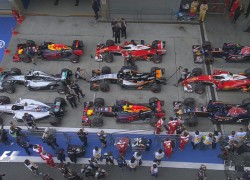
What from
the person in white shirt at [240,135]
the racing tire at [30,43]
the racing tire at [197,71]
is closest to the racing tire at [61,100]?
the racing tire at [30,43]

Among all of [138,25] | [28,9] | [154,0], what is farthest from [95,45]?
[28,9]

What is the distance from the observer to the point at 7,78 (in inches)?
740

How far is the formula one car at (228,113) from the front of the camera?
16.5 m

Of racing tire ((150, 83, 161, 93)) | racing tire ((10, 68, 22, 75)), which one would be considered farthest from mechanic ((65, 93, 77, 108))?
racing tire ((150, 83, 161, 93))

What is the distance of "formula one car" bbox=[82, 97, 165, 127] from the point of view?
16938mm

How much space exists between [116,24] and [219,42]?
7.38 m

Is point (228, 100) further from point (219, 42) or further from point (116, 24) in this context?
point (116, 24)

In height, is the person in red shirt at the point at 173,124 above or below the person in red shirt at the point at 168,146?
above

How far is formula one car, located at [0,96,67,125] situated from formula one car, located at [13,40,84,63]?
12.5 feet

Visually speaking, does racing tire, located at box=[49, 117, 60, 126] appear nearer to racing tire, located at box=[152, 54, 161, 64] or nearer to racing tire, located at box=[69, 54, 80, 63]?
racing tire, located at box=[69, 54, 80, 63]

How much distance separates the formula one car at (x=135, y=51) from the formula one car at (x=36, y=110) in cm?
460

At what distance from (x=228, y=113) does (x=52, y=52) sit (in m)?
11.6

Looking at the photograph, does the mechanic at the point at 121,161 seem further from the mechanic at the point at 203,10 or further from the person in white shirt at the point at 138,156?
the mechanic at the point at 203,10

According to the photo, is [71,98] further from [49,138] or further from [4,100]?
[4,100]
